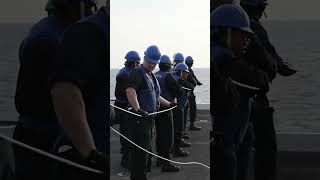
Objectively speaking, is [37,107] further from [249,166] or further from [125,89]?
[249,166]

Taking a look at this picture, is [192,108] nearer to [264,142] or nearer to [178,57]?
[178,57]

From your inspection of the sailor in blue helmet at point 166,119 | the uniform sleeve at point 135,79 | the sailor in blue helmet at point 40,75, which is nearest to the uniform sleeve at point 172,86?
the sailor in blue helmet at point 166,119

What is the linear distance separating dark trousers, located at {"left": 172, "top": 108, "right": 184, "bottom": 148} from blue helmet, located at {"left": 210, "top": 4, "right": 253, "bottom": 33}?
40cm

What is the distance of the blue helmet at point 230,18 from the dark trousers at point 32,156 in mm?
803

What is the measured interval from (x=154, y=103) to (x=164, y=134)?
0.70 feet

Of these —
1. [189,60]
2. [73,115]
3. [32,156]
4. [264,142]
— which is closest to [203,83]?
[189,60]

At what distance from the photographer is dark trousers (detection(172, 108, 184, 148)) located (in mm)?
2797

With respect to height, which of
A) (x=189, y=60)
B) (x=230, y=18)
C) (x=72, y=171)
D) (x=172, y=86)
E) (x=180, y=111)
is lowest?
(x=72, y=171)

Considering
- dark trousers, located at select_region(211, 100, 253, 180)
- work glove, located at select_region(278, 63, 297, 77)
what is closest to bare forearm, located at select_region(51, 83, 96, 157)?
dark trousers, located at select_region(211, 100, 253, 180)

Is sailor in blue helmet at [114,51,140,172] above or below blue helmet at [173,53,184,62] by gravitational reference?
below

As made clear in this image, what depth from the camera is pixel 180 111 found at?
112 inches

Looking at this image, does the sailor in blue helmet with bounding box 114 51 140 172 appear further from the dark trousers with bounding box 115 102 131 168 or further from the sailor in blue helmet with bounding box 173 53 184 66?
the sailor in blue helmet with bounding box 173 53 184 66

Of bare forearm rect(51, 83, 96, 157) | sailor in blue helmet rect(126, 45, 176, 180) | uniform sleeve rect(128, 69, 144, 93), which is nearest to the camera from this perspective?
bare forearm rect(51, 83, 96, 157)

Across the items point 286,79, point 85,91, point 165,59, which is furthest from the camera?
point 286,79
